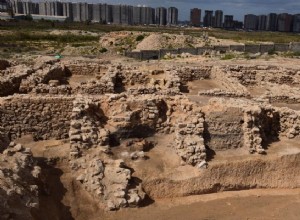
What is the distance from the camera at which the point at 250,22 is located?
142250 millimetres

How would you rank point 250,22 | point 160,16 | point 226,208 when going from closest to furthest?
point 226,208
point 250,22
point 160,16

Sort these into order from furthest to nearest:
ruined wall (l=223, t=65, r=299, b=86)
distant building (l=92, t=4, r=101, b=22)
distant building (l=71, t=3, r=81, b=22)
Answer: distant building (l=71, t=3, r=81, b=22)
distant building (l=92, t=4, r=101, b=22)
ruined wall (l=223, t=65, r=299, b=86)

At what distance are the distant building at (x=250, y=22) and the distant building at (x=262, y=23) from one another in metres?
2.40

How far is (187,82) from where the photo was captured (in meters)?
18.6

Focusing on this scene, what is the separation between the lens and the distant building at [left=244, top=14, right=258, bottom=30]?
140 metres

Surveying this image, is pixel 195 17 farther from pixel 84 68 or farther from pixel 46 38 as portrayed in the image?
pixel 84 68

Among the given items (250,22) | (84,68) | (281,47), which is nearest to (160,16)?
(250,22)

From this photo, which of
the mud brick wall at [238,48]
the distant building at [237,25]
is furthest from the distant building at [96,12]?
the mud brick wall at [238,48]

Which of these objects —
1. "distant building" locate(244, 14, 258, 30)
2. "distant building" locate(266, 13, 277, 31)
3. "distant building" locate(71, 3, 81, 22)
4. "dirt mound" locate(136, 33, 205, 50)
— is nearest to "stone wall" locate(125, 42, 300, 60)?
"dirt mound" locate(136, 33, 205, 50)

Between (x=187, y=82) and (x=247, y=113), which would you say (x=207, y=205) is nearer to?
(x=247, y=113)

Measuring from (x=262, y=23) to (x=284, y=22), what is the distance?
15366mm

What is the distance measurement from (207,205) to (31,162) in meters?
4.91

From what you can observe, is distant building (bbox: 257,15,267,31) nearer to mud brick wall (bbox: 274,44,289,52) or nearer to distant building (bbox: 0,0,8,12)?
distant building (bbox: 0,0,8,12)

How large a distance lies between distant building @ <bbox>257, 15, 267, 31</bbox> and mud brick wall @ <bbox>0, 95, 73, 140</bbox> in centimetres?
13523
